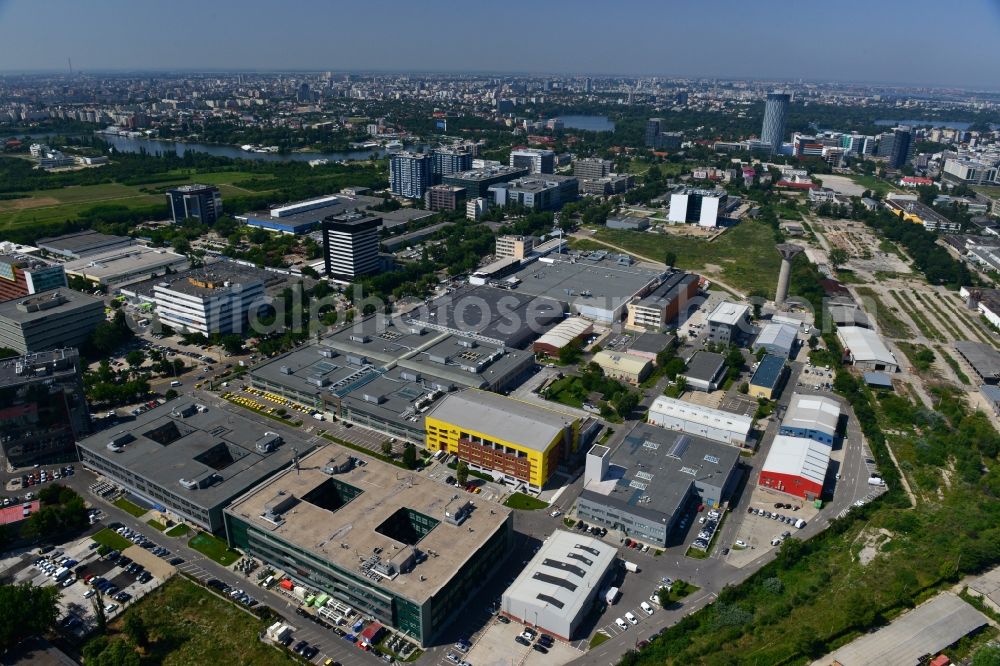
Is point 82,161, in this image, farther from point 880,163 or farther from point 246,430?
point 880,163

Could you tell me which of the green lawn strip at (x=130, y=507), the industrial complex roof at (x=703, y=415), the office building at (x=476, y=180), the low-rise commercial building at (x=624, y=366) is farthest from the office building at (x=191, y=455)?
the office building at (x=476, y=180)

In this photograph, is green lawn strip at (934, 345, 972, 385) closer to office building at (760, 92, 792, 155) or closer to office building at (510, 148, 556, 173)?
office building at (510, 148, 556, 173)

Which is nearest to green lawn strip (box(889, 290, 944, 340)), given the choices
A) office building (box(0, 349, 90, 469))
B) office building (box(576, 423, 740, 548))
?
office building (box(576, 423, 740, 548))

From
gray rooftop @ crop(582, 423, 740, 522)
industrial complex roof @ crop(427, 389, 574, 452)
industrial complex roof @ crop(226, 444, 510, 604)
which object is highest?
industrial complex roof @ crop(427, 389, 574, 452)

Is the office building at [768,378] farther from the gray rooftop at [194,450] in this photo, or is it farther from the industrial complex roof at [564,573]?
the gray rooftop at [194,450]

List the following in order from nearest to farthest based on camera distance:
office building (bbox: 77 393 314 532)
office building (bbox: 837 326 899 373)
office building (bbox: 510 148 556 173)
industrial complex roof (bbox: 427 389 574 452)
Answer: office building (bbox: 77 393 314 532) → industrial complex roof (bbox: 427 389 574 452) → office building (bbox: 837 326 899 373) → office building (bbox: 510 148 556 173)

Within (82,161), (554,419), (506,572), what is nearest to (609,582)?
(506,572)

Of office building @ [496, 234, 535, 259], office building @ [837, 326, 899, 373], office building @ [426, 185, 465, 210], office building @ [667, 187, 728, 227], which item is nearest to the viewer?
office building @ [837, 326, 899, 373]
